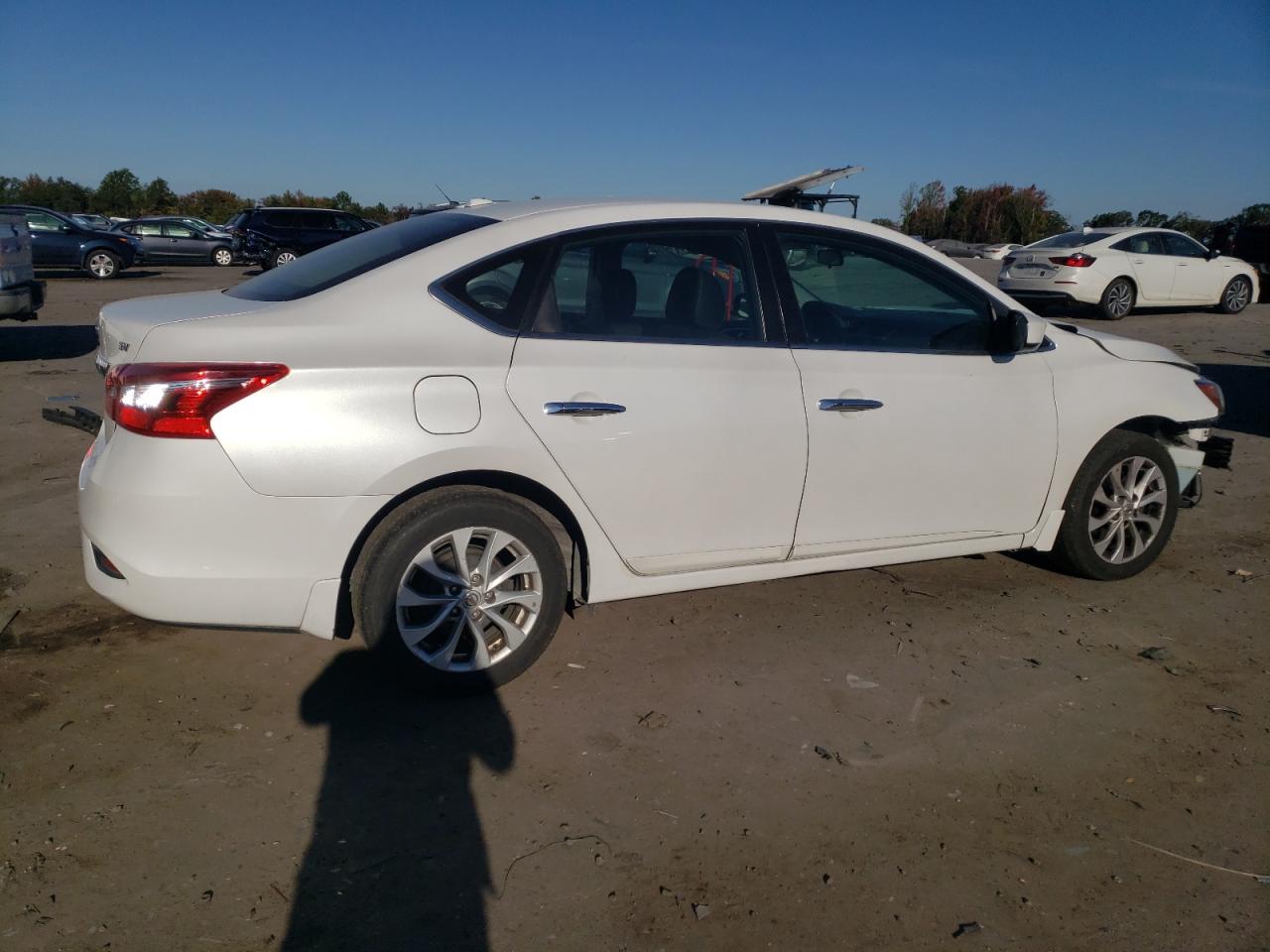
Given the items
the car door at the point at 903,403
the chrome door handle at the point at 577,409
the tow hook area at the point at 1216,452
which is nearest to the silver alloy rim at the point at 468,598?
the chrome door handle at the point at 577,409

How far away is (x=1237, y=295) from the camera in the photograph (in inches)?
678

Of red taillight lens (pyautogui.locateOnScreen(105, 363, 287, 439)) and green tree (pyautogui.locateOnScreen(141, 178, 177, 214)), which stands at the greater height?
green tree (pyautogui.locateOnScreen(141, 178, 177, 214))

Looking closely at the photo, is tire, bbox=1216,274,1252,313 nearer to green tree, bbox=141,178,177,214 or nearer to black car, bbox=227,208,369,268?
black car, bbox=227,208,369,268

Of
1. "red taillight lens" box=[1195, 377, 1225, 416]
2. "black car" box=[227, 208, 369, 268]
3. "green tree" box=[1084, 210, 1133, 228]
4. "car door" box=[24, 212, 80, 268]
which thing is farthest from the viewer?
"green tree" box=[1084, 210, 1133, 228]

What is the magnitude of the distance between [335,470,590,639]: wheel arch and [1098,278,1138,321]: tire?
1479 cm

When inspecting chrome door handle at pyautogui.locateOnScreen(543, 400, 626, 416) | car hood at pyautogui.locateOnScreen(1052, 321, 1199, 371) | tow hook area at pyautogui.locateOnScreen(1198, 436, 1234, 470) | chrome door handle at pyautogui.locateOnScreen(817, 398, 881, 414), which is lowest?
tow hook area at pyautogui.locateOnScreen(1198, 436, 1234, 470)

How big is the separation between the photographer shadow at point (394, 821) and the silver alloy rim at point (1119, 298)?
15.3m

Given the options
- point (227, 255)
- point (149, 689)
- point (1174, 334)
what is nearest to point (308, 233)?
point (227, 255)

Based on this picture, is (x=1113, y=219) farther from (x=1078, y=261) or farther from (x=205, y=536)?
(x=205, y=536)

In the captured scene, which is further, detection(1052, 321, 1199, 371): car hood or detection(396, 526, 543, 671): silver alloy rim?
detection(1052, 321, 1199, 371): car hood

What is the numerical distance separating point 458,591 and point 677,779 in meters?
1.00

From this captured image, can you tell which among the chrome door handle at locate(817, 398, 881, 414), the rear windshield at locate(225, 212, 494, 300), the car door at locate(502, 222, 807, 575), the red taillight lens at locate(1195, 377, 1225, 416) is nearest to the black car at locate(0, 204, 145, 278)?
the rear windshield at locate(225, 212, 494, 300)

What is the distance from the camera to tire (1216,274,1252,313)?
17094 mm

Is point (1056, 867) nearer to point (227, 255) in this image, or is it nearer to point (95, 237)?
point (95, 237)
